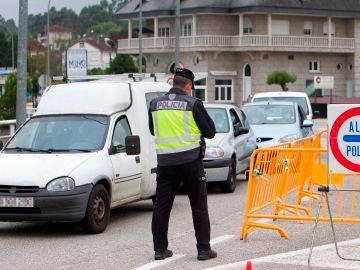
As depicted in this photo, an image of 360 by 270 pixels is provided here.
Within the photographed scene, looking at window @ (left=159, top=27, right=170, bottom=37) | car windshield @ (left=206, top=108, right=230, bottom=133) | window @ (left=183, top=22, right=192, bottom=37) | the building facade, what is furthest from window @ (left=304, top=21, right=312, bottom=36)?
car windshield @ (left=206, top=108, right=230, bottom=133)

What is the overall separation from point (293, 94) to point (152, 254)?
747 inches

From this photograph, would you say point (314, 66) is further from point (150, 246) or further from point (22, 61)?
point (150, 246)

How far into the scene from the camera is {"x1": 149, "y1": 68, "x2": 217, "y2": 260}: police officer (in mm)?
10367

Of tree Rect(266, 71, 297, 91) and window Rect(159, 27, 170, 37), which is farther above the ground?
window Rect(159, 27, 170, 37)

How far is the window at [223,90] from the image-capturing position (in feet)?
288

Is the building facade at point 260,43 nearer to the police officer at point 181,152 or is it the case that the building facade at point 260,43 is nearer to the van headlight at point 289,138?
the van headlight at point 289,138

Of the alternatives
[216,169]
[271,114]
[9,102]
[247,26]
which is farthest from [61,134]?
[247,26]

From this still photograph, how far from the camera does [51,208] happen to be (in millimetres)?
12188

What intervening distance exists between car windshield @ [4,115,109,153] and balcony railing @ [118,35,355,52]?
70.6 m

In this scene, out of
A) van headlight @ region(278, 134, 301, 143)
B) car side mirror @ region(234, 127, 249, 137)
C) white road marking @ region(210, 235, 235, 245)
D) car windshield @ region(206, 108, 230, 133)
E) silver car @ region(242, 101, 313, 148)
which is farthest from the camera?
silver car @ region(242, 101, 313, 148)

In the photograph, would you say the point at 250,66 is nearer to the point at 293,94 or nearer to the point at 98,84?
the point at 293,94

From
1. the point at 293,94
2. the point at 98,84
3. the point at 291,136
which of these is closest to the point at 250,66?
the point at 293,94

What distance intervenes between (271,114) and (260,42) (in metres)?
61.2

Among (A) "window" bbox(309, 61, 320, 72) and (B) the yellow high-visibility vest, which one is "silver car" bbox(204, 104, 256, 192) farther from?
(A) "window" bbox(309, 61, 320, 72)
